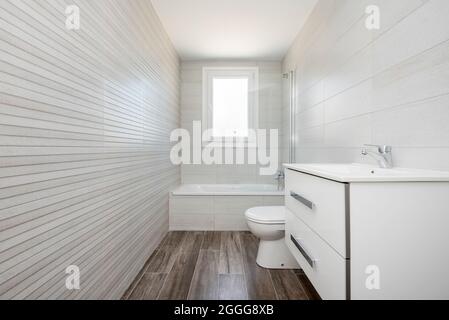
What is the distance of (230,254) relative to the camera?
219cm

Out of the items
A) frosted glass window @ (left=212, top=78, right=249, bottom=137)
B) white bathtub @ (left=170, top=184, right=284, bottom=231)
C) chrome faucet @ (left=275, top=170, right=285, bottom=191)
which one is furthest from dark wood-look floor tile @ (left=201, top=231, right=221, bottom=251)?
frosted glass window @ (left=212, top=78, right=249, bottom=137)

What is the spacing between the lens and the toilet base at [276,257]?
1.91 meters

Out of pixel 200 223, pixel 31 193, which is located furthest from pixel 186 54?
pixel 31 193

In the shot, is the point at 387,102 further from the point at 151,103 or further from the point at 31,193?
the point at 151,103

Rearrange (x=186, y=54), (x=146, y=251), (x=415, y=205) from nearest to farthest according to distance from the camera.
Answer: (x=415, y=205) < (x=146, y=251) < (x=186, y=54)

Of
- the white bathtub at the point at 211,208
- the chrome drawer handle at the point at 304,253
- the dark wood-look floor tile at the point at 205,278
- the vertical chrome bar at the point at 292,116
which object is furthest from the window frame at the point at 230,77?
the chrome drawer handle at the point at 304,253

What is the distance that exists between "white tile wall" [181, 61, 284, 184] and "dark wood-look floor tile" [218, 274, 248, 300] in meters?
1.92

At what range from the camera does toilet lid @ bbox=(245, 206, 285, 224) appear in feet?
6.12

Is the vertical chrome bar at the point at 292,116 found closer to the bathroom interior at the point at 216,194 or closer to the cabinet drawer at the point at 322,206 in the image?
the bathroom interior at the point at 216,194

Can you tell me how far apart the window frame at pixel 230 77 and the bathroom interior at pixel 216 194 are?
53cm

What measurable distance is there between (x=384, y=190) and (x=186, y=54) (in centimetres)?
322

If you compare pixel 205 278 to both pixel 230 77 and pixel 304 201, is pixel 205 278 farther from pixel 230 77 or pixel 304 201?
pixel 230 77

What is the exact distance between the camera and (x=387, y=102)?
1.26 meters

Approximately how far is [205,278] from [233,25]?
101 inches
